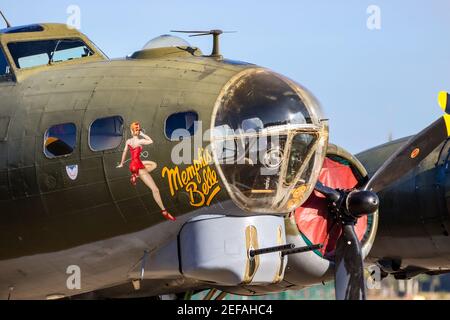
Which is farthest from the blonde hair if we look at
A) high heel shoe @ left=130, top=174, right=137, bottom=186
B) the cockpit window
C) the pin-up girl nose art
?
the cockpit window

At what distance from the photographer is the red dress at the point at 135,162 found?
9781 millimetres

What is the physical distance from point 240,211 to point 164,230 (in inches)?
31.2

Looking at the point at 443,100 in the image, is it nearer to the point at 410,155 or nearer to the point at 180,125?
the point at 410,155

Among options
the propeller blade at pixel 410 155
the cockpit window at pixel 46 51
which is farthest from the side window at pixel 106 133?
the propeller blade at pixel 410 155

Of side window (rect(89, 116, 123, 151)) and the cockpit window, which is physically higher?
the cockpit window

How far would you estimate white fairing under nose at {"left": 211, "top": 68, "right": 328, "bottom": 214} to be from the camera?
382 inches

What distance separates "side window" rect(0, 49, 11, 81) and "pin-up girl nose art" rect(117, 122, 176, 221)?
2033 mm

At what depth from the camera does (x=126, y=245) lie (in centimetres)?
1000

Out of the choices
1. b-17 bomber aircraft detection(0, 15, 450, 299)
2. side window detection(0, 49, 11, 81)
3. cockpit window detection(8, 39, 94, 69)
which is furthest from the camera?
cockpit window detection(8, 39, 94, 69)

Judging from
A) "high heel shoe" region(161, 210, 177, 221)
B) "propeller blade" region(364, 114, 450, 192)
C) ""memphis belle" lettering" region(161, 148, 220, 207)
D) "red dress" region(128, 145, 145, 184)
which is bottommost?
"propeller blade" region(364, 114, 450, 192)

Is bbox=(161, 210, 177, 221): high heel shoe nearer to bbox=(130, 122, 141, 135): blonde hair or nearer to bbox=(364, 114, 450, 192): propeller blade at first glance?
bbox=(130, 122, 141, 135): blonde hair

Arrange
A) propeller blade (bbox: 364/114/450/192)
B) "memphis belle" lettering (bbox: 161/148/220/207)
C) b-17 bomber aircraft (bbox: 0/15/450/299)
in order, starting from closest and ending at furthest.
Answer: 1. "memphis belle" lettering (bbox: 161/148/220/207)
2. b-17 bomber aircraft (bbox: 0/15/450/299)
3. propeller blade (bbox: 364/114/450/192)
